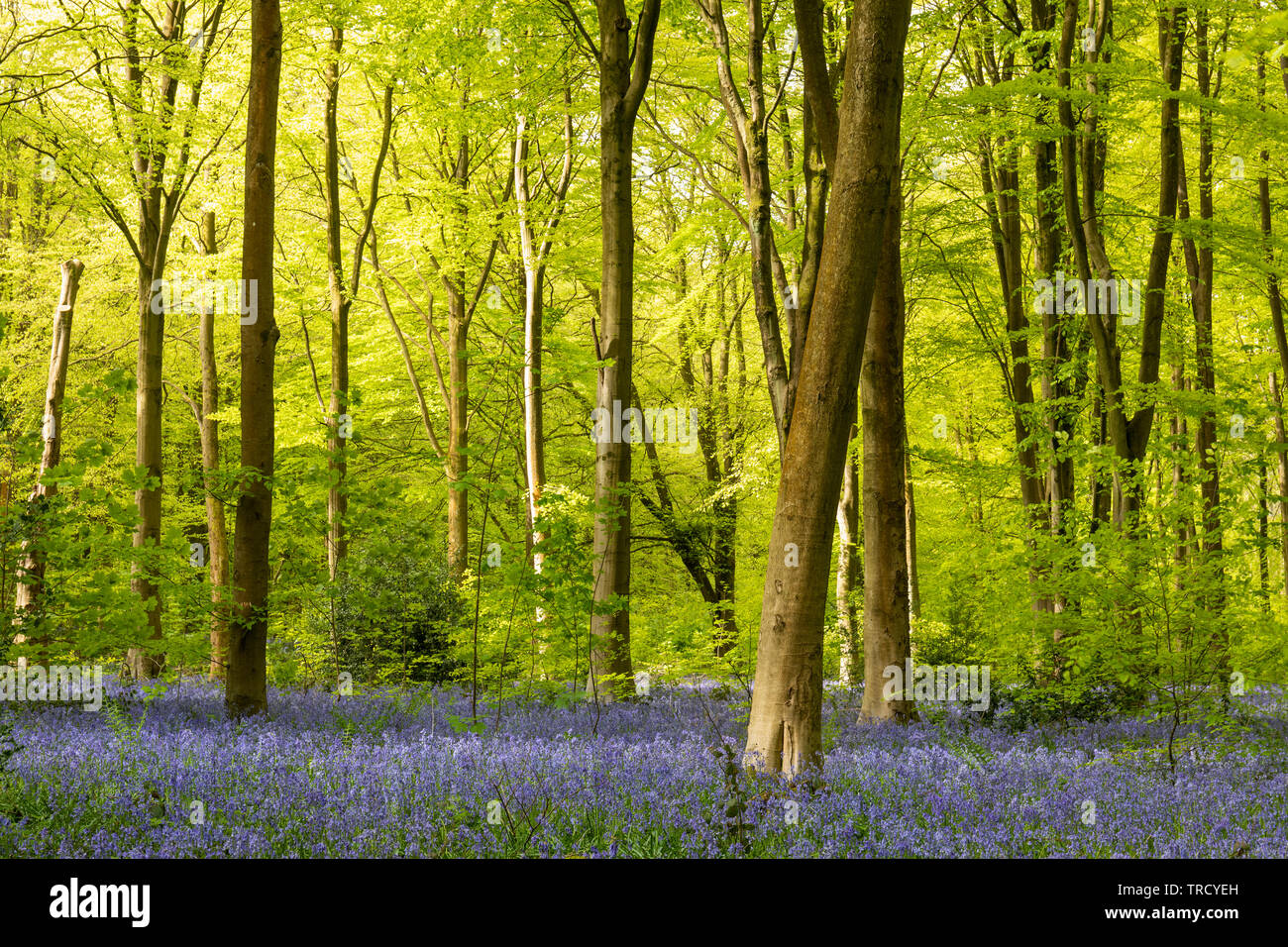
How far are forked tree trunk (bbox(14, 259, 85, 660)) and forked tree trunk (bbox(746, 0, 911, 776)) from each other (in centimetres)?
510

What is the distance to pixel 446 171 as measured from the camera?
74.4ft

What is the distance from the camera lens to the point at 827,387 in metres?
6.11

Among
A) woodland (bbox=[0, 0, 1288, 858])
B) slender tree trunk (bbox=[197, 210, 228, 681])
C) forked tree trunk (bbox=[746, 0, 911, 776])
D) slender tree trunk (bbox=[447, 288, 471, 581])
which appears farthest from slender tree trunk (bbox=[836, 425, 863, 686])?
slender tree trunk (bbox=[197, 210, 228, 681])

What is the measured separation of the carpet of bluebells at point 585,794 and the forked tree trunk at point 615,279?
111 inches

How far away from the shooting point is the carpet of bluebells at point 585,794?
15.6 ft

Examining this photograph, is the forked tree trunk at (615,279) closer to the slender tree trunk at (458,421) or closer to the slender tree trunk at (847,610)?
the slender tree trunk at (847,610)

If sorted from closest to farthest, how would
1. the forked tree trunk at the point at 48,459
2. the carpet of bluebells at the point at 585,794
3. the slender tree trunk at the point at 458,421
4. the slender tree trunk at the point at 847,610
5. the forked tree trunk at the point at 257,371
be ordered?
the carpet of bluebells at the point at 585,794, the forked tree trunk at the point at 48,459, the forked tree trunk at the point at 257,371, the slender tree trunk at the point at 847,610, the slender tree trunk at the point at 458,421

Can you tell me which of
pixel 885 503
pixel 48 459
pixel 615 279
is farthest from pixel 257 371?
pixel 885 503

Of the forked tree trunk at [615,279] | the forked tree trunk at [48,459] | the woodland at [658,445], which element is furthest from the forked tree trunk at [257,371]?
the forked tree trunk at [615,279]

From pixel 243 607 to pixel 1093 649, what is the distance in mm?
8264

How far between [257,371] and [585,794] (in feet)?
17.2

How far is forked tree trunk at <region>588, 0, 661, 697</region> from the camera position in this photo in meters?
11.1

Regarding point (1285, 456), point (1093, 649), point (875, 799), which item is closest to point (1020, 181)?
point (1285, 456)

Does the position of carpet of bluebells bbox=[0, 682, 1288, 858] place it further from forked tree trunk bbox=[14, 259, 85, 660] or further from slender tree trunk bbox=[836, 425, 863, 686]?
slender tree trunk bbox=[836, 425, 863, 686]
